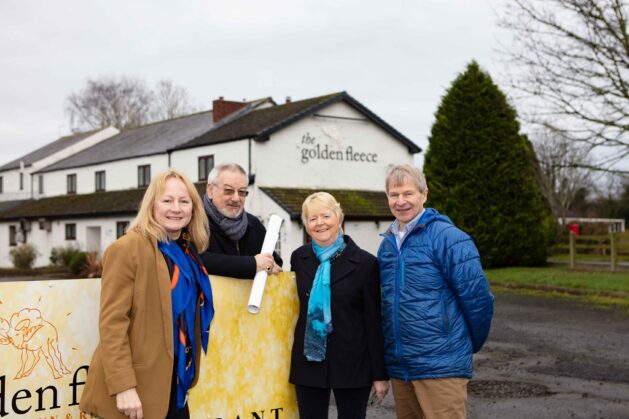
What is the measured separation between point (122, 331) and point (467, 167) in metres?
Result: 21.2

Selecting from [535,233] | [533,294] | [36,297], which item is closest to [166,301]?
[36,297]

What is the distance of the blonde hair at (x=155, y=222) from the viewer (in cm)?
323

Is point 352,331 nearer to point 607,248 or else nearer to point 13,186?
point 607,248

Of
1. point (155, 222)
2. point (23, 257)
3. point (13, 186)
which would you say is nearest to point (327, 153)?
point (23, 257)

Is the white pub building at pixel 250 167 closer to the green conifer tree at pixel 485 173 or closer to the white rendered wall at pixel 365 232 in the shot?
the white rendered wall at pixel 365 232

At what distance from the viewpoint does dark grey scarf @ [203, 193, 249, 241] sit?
4137mm

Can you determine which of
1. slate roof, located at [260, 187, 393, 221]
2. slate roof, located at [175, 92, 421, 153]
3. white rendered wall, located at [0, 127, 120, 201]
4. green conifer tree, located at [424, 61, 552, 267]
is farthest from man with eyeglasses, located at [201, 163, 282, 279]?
white rendered wall, located at [0, 127, 120, 201]

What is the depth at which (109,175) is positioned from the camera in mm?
35812

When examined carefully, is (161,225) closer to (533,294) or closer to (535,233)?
(533,294)

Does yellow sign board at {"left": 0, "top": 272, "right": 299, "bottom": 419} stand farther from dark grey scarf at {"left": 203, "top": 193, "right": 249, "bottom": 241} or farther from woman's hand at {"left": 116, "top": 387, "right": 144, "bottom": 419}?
woman's hand at {"left": 116, "top": 387, "right": 144, "bottom": 419}

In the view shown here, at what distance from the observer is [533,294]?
16.8 m

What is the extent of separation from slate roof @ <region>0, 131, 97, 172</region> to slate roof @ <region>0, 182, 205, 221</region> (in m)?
4.24

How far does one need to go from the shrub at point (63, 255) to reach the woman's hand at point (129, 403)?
2858cm

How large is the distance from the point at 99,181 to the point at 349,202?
16.1 meters
